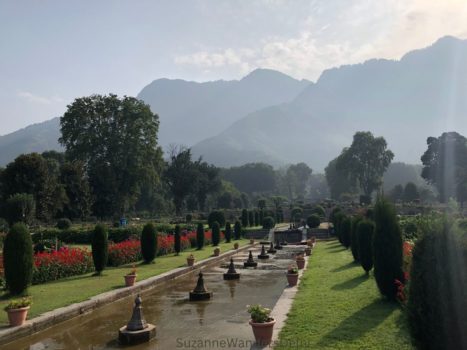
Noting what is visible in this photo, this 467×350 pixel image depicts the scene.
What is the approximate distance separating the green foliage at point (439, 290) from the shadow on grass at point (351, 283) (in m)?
7.76

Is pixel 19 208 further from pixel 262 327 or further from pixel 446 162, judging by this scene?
pixel 446 162

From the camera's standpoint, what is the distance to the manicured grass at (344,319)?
7242 millimetres

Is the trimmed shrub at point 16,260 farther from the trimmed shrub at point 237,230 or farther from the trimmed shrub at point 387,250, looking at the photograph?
the trimmed shrub at point 237,230

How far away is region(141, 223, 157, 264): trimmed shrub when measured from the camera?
2127cm

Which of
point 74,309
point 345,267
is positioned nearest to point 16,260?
point 74,309

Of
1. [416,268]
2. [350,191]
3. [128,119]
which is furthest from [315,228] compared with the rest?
[350,191]

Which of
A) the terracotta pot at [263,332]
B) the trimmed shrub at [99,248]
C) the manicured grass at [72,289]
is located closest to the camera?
the terracotta pot at [263,332]

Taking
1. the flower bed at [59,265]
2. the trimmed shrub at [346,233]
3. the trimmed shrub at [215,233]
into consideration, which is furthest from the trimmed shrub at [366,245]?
the trimmed shrub at [215,233]

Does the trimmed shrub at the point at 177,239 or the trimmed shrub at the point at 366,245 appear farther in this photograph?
the trimmed shrub at the point at 177,239

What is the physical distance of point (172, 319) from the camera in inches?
399

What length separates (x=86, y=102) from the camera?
51438 mm

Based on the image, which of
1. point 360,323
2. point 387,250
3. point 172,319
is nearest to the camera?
point 360,323

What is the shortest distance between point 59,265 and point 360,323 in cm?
1176

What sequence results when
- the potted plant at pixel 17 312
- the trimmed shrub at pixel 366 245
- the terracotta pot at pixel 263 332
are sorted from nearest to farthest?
the terracotta pot at pixel 263 332
the potted plant at pixel 17 312
the trimmed shrub at pixel 366 245
